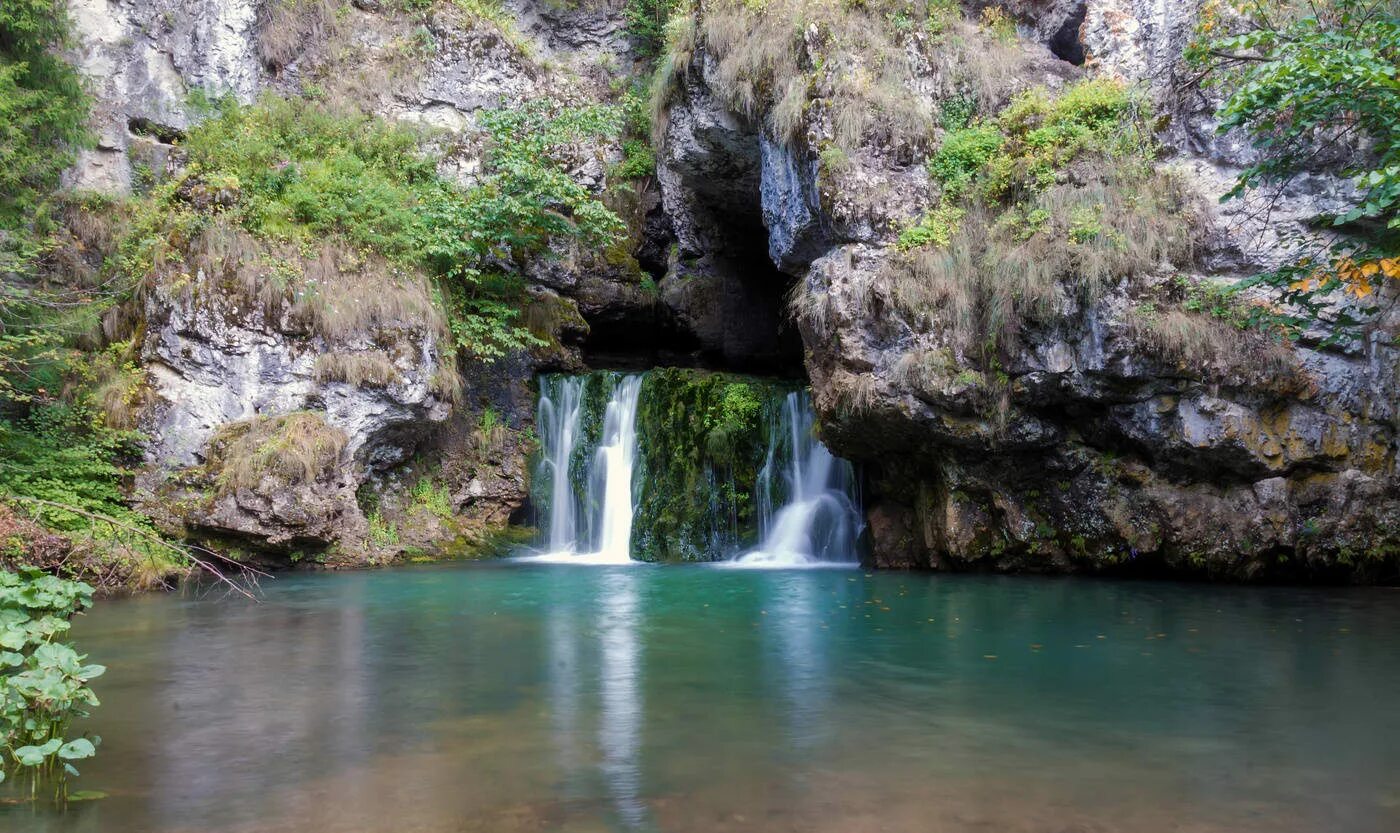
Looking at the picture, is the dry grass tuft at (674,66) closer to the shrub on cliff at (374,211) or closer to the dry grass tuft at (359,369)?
the shrub on cliff at (374,211)

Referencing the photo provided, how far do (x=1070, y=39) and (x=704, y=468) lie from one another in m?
8.90

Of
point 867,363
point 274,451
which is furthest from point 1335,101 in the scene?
point 274,451

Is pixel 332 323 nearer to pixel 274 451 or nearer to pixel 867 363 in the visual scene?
pixel 274 451

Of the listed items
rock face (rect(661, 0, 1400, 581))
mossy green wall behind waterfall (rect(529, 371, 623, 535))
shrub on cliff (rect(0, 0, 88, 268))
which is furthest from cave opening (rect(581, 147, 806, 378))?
shrub on cliff (rect(0, 0, 88, 268))

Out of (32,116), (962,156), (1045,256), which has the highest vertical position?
(32,116)

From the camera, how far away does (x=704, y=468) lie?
1473cm

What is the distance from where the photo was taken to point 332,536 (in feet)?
40.0

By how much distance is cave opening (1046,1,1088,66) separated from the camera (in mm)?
14109

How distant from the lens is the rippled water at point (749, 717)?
3959 millimetres

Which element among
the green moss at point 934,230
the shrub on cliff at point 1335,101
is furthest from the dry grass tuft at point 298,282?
the shrub on cliff at point 1335,101

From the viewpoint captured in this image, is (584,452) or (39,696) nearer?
(39,696)

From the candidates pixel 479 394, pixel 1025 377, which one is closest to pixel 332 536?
pixel 479 394

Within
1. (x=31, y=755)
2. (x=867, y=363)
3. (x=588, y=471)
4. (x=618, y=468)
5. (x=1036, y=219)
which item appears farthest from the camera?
(x=588, y=471)

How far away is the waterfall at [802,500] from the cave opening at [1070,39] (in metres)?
6.73
